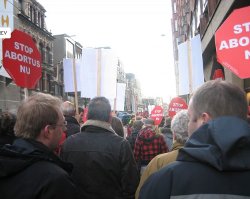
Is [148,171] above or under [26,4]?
under

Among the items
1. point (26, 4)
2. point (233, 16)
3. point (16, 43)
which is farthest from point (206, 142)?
point (26, 4)

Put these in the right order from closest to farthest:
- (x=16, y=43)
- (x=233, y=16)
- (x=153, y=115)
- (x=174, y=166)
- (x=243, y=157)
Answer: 1. (x=243, y=157)
2. (x=174, y=166)
3. (x=233, y=16)
4. (x=16, y=43)
5. (x=153, y=115)

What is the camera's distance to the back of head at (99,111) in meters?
3.92

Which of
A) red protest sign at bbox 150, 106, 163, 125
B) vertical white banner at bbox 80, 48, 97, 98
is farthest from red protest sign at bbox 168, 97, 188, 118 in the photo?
red protest sign at bbox 150, 106, 163, 125

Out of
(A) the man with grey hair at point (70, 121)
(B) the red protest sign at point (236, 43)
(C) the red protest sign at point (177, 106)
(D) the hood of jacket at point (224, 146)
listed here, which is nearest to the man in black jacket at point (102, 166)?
(B) the red protest sign at point (236, 43)

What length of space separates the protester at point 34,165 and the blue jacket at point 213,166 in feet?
2.24

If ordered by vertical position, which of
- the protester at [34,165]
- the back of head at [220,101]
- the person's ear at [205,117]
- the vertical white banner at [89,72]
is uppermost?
the vertical white banner at [89,72]

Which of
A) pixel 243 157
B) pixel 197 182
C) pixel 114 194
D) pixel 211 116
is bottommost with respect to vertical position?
pixel 114 194

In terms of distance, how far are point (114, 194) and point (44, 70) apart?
38.4 metres

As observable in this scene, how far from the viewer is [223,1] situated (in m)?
9.80

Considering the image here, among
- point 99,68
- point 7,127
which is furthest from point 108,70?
point 7,127

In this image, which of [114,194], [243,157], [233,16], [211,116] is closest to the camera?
[243,157]

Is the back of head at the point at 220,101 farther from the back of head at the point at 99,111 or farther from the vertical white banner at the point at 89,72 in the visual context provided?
the vertical white banner at the point at 89,72

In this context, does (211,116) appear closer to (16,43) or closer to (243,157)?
(243,157)
